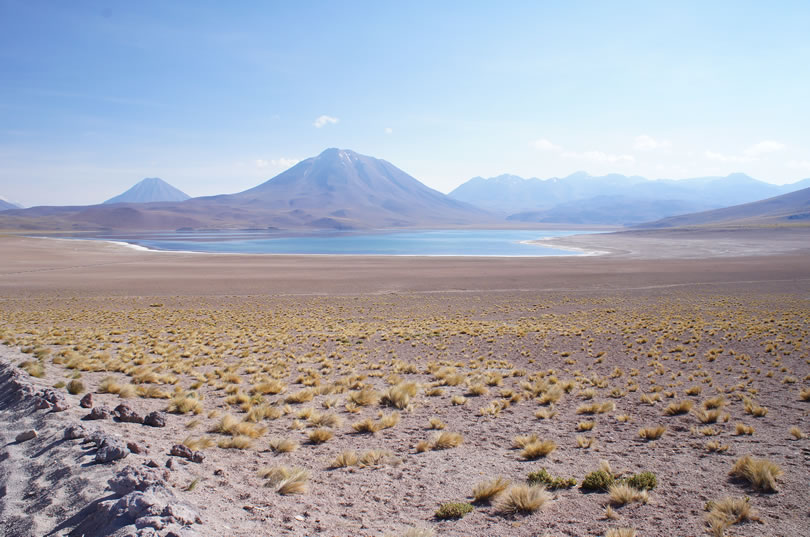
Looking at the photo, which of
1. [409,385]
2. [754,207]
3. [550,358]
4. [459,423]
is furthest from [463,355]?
[754,207]

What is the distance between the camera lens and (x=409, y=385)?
373 inches

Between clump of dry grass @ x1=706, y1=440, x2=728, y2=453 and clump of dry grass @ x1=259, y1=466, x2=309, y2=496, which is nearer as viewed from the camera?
clump of dry grass @ x1=259, y1=466, x2=309, y2=496

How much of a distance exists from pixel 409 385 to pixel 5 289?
31.3 metres

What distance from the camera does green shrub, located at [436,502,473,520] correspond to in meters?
4.52

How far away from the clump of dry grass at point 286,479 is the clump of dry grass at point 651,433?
4.82m

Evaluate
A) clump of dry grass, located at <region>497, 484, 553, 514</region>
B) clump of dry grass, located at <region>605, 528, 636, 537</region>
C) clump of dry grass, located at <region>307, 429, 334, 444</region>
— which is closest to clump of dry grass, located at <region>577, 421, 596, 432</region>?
clump of dry grass, located at <region>497, 484, 553, 514</region>

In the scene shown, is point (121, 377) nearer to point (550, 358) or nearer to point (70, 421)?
point (70, 421)

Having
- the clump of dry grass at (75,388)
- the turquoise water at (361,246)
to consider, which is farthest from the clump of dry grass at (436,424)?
the turquoise water at (361,246)

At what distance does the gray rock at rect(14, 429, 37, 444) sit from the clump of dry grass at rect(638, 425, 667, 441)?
7.97 meters

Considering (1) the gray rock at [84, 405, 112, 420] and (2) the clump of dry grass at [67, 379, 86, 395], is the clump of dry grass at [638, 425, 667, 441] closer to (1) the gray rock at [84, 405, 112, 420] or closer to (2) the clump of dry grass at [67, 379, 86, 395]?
(1) the gray rock at [84, 405, 112, 420]

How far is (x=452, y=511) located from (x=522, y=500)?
0.70 meters

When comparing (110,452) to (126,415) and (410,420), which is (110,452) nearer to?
(126,415)

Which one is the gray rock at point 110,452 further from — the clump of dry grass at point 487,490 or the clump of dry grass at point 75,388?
the clump of dry grass at point 75,388

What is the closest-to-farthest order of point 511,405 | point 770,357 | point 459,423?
point 459,423, point 511,405, point 770,357
